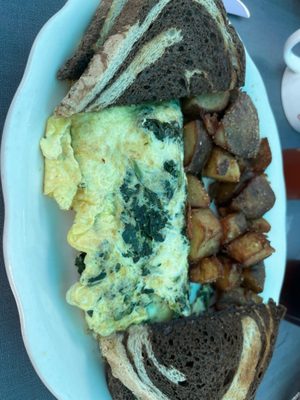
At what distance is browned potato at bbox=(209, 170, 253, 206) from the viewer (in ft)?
4.78

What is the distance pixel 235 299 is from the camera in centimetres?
146

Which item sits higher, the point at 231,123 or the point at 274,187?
the point at 231,123

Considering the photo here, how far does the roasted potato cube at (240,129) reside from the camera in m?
1.35

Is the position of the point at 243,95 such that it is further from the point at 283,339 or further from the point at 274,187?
the point at 283,339

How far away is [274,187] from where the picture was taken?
1.63 m

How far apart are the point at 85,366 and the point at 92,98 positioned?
0.64 m

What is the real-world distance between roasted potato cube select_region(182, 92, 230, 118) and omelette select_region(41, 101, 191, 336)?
7 centimetres

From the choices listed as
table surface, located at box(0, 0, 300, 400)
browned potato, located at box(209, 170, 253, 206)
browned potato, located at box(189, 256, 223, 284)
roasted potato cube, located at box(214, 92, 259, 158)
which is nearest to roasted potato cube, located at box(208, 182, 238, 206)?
browned potato, located at box(209, 170, 253, 206)

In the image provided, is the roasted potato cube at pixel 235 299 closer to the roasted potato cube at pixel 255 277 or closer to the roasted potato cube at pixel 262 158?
the roasted potato cube at pixel 255 277

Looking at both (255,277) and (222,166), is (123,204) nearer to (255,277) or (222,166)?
(222,166)

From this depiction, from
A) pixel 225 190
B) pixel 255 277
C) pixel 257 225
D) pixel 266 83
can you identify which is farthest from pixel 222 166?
pixel 266 83

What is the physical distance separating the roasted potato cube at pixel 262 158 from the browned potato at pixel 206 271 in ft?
1.14

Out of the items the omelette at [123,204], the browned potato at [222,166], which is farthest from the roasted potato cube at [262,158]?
the omelette at [123,204]

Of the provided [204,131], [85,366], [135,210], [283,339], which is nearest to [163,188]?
[135,210]
